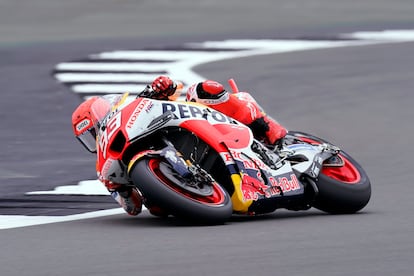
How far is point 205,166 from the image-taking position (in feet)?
32.6

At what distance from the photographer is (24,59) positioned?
69.9 ft

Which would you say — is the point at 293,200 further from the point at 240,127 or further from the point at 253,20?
the point at 253,20

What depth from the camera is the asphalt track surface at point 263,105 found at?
805 centimetres

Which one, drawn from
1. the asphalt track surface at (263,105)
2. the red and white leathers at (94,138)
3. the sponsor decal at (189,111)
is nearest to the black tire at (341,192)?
the asphalt track surface at (263,105)

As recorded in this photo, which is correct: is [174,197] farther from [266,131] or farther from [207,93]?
[266,131]

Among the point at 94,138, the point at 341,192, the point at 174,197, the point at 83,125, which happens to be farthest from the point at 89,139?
the point at 341,192

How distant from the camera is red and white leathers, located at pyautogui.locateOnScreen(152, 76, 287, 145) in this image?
10242mm

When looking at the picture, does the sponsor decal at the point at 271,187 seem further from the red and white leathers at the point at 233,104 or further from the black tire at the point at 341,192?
the red and white leathers at the point at 233,104

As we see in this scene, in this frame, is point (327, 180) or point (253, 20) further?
point (253, 20)

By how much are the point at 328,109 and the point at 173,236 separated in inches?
296

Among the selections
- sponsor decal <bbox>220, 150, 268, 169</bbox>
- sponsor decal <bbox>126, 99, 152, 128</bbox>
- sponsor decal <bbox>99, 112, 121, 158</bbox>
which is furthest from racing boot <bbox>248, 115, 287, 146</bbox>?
sponsor decal <bbox>99, 112, 121, 158</bbox>

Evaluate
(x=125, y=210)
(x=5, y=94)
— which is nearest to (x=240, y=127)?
(x=125, y=210)

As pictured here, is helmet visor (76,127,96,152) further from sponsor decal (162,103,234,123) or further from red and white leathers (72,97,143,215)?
sponsor decal (162,103,234,123)

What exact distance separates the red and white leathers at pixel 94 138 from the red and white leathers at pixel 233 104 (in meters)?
0.57
